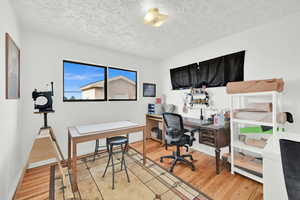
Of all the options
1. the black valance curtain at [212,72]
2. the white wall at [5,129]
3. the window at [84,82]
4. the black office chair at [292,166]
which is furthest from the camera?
the window at [84,82]

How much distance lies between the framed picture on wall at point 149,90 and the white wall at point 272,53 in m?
1.76

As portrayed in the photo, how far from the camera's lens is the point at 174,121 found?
222 centimetres

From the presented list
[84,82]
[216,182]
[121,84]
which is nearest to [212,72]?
[216,182]

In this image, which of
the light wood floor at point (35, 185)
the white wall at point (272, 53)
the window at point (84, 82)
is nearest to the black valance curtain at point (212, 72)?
the white wall at point (272, 53)

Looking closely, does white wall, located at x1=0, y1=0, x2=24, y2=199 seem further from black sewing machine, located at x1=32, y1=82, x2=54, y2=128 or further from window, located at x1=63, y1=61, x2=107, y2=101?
window, located at x1=63, y1=61, x2=107, y2=101

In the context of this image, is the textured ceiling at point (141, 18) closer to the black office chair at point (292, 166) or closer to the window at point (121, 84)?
the window at point (121, 84)

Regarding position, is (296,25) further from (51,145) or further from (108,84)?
(51,145)

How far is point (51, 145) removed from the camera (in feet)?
5.30

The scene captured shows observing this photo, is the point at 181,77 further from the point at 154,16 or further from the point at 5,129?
the point at 5,129

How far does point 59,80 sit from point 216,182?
3.35 metres

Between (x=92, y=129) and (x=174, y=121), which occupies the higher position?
(x=174, y=121)

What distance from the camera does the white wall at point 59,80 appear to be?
2.17 m

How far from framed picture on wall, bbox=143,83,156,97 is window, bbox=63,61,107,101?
47.7 inches

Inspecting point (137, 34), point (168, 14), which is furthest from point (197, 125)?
point (137, 34)
